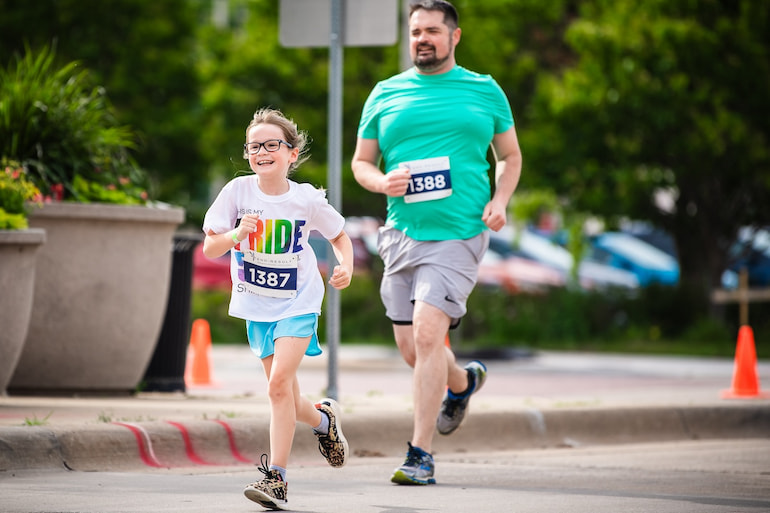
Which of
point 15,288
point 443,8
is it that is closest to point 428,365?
point 443,8

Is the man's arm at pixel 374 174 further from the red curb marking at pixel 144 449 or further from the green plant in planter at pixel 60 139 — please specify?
the green plant in planter at pixel 60 139

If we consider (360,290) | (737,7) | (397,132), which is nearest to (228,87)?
(360,290)

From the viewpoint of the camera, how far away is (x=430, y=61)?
6609 mm

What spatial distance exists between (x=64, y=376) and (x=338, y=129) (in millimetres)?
2459

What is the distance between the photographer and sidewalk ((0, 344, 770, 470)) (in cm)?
662

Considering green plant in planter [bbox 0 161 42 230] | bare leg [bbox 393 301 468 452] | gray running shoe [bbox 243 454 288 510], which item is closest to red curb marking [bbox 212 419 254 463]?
bare leg [bbox 393 301 468 452]

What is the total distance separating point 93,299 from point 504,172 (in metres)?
3.30

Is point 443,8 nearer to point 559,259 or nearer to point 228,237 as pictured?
point 228,237

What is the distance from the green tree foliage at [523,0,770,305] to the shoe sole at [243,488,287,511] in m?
15.2

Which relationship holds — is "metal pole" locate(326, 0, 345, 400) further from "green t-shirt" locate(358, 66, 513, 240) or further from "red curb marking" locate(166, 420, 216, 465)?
"green t-shirt" locate(358, 66, 513, 240)

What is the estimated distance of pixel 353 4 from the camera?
867 cm

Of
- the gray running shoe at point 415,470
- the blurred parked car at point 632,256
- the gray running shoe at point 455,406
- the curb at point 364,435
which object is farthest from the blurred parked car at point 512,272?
the gray running shoe at point 415,470

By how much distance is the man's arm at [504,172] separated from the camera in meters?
6.46

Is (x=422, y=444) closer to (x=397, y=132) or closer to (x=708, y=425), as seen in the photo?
(x=397, y=132)
